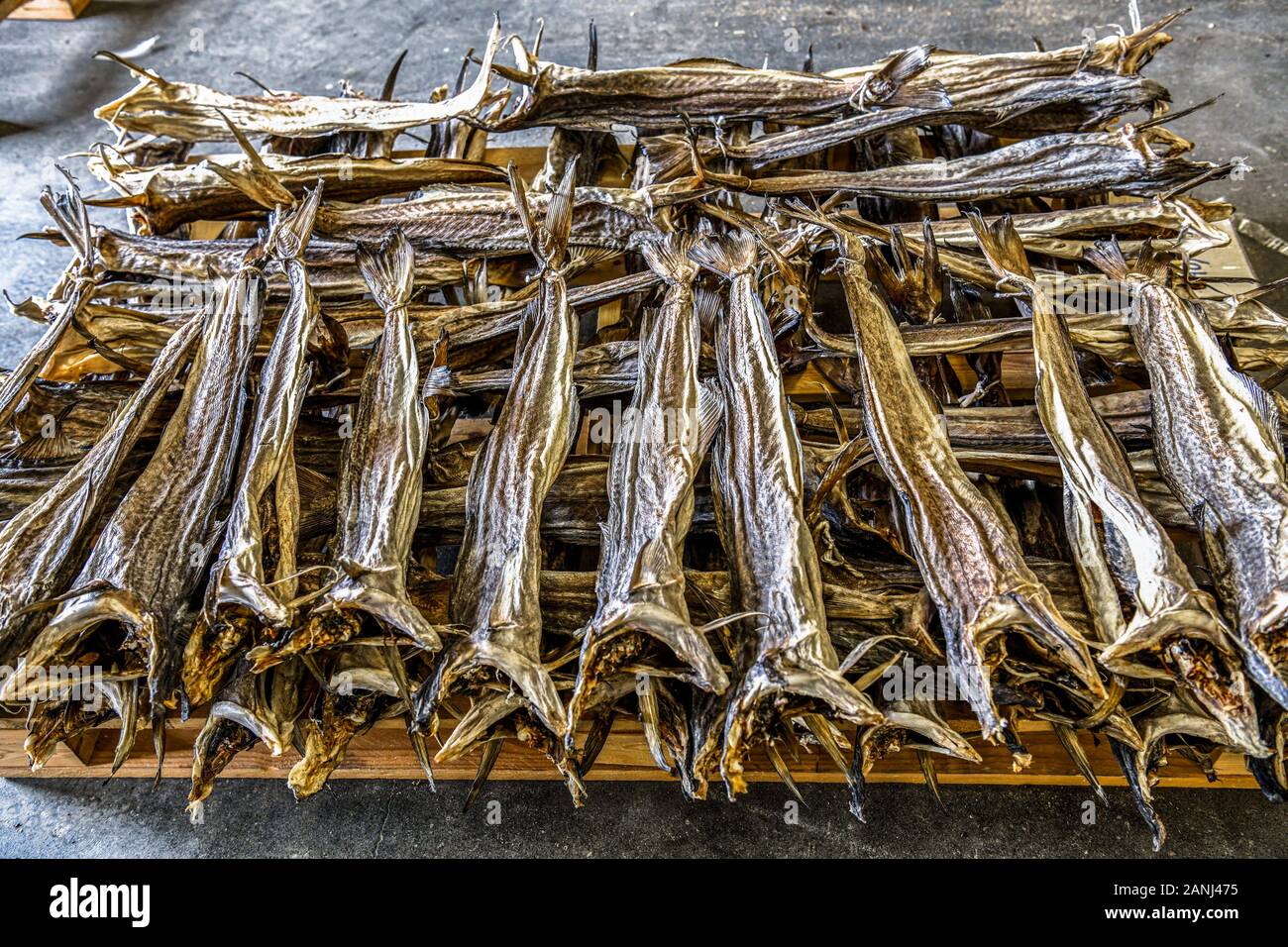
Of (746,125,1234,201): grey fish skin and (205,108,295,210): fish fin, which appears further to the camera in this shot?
(746,125,1234,201): grey fish skin

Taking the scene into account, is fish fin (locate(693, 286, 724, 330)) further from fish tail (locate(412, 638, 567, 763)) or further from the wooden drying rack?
fish tail (locate(412, 638, 567, 763))

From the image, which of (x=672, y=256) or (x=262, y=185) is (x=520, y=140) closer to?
(x=262, y=185)

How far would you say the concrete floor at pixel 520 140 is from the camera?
8.78ft

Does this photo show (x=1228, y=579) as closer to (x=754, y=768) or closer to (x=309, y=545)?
(x=754, y=768)

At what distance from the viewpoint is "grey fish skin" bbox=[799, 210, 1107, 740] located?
1900mm

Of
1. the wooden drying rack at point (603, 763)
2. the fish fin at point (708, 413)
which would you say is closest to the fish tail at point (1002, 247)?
the wooden drying rack at point (603, 763)

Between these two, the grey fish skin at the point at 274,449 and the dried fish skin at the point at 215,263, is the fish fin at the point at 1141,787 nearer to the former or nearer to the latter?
the grey fish skin at the point at 274,449

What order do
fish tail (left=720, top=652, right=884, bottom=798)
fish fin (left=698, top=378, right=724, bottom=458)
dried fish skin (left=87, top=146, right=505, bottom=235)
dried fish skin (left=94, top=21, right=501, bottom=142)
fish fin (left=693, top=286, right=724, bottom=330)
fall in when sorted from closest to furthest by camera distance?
1. fish tail (left=720, top=652, right=884, bottom=798)
2. fish fin (left=698, top=378, right=724, bottom=458)
3. fish fin (left=693, top=286, right=724, bottom=330)
4. dried fish skin (left=87, top=146, right=505, bottom=235)
5. dried fish skin (left=94, top=21, right=501, bottom=142)

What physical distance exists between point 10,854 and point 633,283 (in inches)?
112

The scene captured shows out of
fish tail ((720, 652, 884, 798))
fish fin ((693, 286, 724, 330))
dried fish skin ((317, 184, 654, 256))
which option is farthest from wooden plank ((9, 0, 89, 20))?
fish tail ((720, 652, 884, 798))

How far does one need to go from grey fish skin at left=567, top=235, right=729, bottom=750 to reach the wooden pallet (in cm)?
73

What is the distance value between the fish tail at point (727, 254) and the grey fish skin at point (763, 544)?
2cm

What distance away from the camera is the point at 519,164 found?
Result: 4.19m
